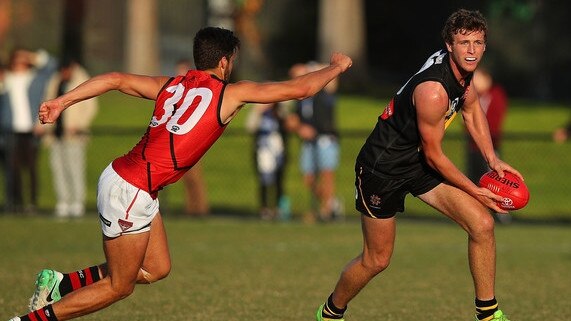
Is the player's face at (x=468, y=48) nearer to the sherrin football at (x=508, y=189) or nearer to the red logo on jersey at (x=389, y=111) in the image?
the red logo on jersey at (x=389, y=111)

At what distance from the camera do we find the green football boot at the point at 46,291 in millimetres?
8586

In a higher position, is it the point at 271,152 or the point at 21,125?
the point at 21,125

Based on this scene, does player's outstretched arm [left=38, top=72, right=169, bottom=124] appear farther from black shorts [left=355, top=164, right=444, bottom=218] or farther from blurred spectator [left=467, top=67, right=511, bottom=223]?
blurred spectator [left=467, top=67, right=511, bottom=223]

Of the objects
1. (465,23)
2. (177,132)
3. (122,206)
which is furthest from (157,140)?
(465,23)

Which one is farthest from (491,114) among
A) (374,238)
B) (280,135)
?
(374,238)

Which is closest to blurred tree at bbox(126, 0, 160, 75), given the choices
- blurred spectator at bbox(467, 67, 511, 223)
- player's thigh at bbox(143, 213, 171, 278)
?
blurred spectator at bbox(467, 67, 511, 223)

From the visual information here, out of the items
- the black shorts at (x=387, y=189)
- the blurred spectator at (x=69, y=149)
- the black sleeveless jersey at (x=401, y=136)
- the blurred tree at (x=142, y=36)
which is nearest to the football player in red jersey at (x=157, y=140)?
the black sleeveless jersey at (x=401, y=136)

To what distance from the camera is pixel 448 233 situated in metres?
17.3

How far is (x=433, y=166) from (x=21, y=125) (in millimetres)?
11981

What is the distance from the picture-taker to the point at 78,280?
864 centimetres

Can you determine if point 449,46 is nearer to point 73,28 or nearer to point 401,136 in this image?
point 401,136

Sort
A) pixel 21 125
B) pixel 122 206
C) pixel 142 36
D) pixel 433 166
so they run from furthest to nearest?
pixel 142 36 → pixel 21 125 → pixel 433 166 → pixel 122 206

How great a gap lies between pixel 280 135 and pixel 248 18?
25.8 meters

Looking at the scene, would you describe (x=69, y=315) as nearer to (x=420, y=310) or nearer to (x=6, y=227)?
(x=420, y=310)
